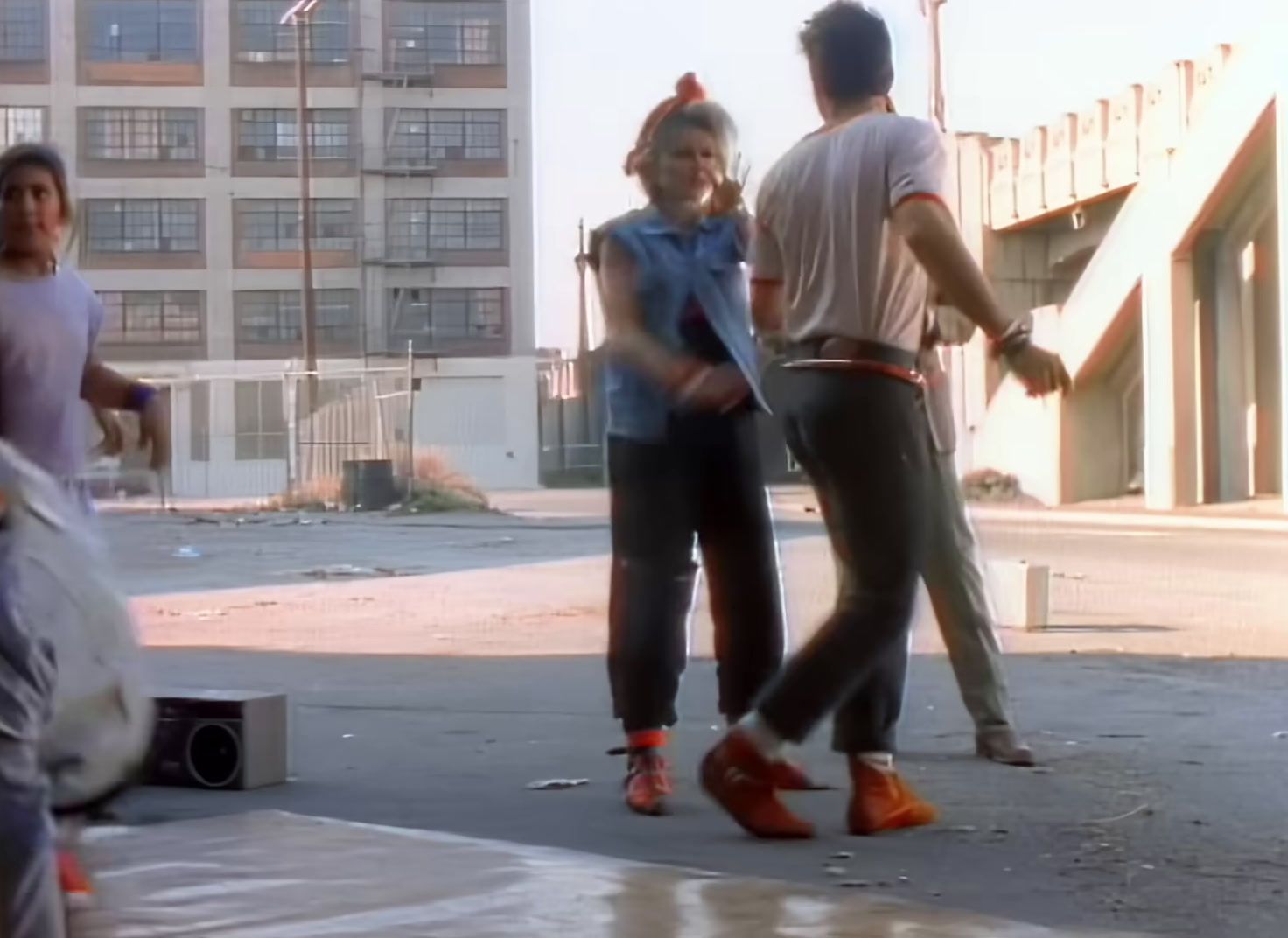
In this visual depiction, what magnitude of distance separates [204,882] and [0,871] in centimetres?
152

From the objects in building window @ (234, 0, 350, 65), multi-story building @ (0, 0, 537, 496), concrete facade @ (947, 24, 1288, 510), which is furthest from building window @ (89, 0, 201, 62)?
concrete facade @ (947, 24, 1288, 510)

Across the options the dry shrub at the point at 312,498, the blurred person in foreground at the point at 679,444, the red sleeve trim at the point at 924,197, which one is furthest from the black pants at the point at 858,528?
the dry shrub at the point at 312,498

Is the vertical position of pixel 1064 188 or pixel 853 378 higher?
pixel 1064 188

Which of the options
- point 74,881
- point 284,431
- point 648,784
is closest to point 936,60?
point 648,784

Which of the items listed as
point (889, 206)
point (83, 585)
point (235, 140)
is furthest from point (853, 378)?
point (235, 140)

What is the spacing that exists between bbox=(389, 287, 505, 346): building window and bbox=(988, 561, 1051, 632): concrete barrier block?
4512 cm

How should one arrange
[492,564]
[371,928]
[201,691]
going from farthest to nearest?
[492,564], [201,691], [371,928]

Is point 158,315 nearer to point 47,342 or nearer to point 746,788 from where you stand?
point 47,342

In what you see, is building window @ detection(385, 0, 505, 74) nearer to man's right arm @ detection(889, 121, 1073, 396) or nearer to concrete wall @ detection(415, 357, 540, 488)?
concrete wall @ detection(415, 357, 540, 488)

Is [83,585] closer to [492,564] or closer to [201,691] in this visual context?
[201,691]

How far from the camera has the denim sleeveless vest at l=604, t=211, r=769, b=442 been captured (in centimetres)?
518

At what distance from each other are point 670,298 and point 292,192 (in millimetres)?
47184

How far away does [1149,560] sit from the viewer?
59.7ft

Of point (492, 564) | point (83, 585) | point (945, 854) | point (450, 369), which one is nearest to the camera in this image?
point (83, 585)
